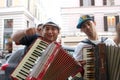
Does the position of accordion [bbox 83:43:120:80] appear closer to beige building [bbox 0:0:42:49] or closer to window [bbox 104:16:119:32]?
window [bbox 104:16:119:32]

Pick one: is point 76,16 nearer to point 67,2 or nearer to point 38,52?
point 67,2

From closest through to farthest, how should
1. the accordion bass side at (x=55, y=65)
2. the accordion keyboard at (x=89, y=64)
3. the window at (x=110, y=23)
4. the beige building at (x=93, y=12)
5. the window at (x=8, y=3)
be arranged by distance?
the accordion bass side at (x=55, y=65) < the accordion keyboard at (x=89, y=64) < the window at (x=110, y=23) < the beige building at (x=93, y=12) < the window at (x=8, y=3)

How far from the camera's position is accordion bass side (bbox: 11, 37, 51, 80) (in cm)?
239

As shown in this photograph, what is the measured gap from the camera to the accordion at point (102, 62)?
2.38 m

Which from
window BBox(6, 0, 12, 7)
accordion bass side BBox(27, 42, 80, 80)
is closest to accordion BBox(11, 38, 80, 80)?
accordion bass side BBox(27, 42, 80, 80)

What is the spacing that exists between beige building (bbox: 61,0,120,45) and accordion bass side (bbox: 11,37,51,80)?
14.1 m

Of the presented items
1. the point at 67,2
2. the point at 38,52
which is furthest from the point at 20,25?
the point at 38,52

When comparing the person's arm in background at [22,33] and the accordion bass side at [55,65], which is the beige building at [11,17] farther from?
the accordion bass side at [55,65]

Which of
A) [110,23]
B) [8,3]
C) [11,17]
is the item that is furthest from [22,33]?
[8,3]

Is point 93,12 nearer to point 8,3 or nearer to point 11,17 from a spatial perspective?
point 11,17

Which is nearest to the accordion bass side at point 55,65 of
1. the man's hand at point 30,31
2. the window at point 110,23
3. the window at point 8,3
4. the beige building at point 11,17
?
the man's hand at point 30,31

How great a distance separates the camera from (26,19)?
2372cm

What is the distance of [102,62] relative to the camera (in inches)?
94.3

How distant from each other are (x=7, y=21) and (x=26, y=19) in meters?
1.73
